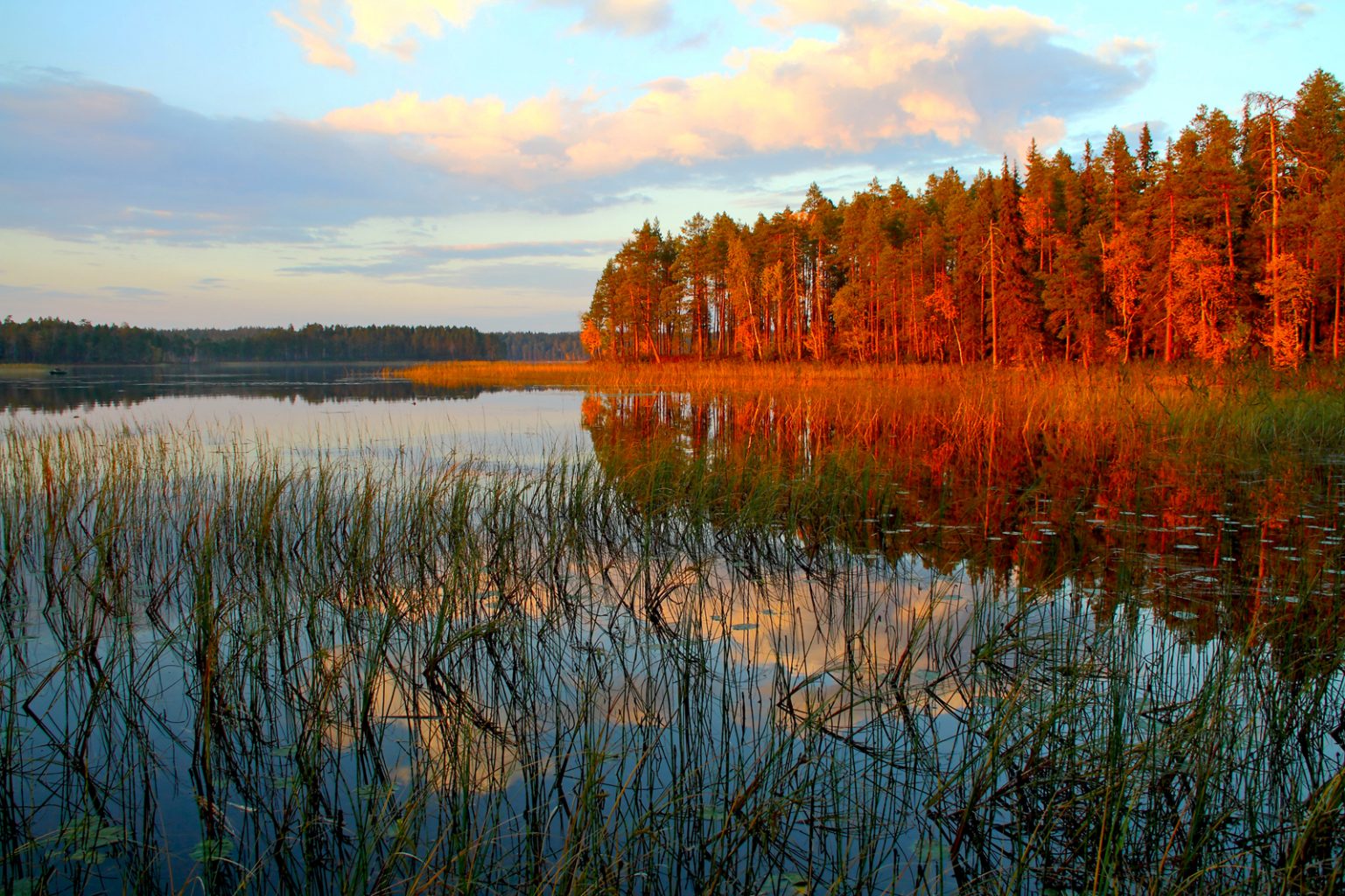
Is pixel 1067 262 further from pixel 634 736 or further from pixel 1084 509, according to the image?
pixel 634 736

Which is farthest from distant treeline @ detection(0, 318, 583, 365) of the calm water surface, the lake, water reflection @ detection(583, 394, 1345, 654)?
the lake

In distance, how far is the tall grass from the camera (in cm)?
239

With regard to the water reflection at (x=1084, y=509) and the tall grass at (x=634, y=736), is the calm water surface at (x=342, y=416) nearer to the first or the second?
the water reflection at (x=1084, y=509)

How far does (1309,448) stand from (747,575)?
9.79 meters

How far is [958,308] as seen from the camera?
42656 mm

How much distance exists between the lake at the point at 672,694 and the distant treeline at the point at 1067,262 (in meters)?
19.4

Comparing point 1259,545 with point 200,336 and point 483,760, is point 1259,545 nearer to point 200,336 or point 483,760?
point 483,760

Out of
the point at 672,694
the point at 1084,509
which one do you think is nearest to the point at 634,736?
the point at 672,694

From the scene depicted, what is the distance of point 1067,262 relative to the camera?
3581 cm

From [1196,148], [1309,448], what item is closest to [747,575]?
[1309,448]

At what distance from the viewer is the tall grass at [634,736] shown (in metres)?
2.39

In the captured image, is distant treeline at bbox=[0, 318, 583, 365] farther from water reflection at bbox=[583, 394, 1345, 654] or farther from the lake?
the lake

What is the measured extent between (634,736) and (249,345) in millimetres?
158893

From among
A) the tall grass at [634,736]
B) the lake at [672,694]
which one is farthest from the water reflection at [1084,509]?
the tall grass at [634,736]
